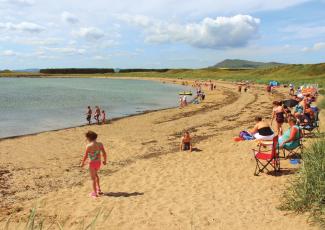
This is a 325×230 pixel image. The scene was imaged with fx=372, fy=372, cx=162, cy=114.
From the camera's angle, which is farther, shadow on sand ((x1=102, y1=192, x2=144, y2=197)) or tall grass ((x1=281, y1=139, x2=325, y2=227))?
shadow on sand ((x1=102, y1=192, x2=144, y2=197))

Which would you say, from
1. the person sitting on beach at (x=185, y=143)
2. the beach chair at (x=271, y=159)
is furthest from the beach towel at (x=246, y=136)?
the beach chair at (x=271, y=159)

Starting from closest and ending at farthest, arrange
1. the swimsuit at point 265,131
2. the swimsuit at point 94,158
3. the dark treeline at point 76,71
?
the swimsuit at point 94,158, the swimsuit at point 265,131, the dark treeline at point 76,71

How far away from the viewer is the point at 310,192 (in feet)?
22.5

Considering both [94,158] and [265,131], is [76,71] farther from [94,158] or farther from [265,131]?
[94,158]

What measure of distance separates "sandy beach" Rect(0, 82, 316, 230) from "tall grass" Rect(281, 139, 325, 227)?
23 cm

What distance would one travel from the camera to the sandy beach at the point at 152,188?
715cm

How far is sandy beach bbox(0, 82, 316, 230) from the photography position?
715 centimetres

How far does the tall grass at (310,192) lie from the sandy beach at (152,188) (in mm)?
225

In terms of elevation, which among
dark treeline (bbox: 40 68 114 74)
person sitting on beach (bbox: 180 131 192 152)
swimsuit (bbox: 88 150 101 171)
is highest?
swimsuit (bbox: 88 150 101 171)

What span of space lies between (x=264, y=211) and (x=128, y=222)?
267 cm

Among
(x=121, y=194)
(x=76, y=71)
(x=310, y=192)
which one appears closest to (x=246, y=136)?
(x=121, y=194)

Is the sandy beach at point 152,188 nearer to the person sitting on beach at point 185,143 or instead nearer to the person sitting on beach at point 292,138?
the person sitting on beach at point 185,143

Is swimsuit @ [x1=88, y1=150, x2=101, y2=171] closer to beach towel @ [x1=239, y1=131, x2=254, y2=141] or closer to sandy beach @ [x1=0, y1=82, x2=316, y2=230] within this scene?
sandy beach @ [x1=0, y1=82, x2=316, y2=230]

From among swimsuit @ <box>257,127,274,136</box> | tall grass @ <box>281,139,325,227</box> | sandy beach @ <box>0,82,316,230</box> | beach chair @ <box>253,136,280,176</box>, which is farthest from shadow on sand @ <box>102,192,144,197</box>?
swimsuit @ <box>257,127,274,136</box>
